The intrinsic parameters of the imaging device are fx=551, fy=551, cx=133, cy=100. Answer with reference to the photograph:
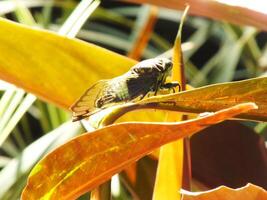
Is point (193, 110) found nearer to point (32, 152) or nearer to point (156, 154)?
point (156, 154)

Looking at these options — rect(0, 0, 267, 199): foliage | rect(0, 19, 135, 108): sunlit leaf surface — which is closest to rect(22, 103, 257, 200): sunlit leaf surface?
rect(0, 0, 267, 199): foliage

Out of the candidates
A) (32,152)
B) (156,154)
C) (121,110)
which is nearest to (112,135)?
(121,110)

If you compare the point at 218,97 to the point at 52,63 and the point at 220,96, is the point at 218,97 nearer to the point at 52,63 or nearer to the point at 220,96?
the point at 220,96

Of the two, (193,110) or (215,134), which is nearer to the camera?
(193,110)

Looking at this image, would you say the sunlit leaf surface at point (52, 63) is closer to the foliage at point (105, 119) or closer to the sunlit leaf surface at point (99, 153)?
the foliage at point (105, 119)

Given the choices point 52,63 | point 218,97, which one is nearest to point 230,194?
point 218,97

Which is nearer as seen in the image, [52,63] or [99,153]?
[99,153]
